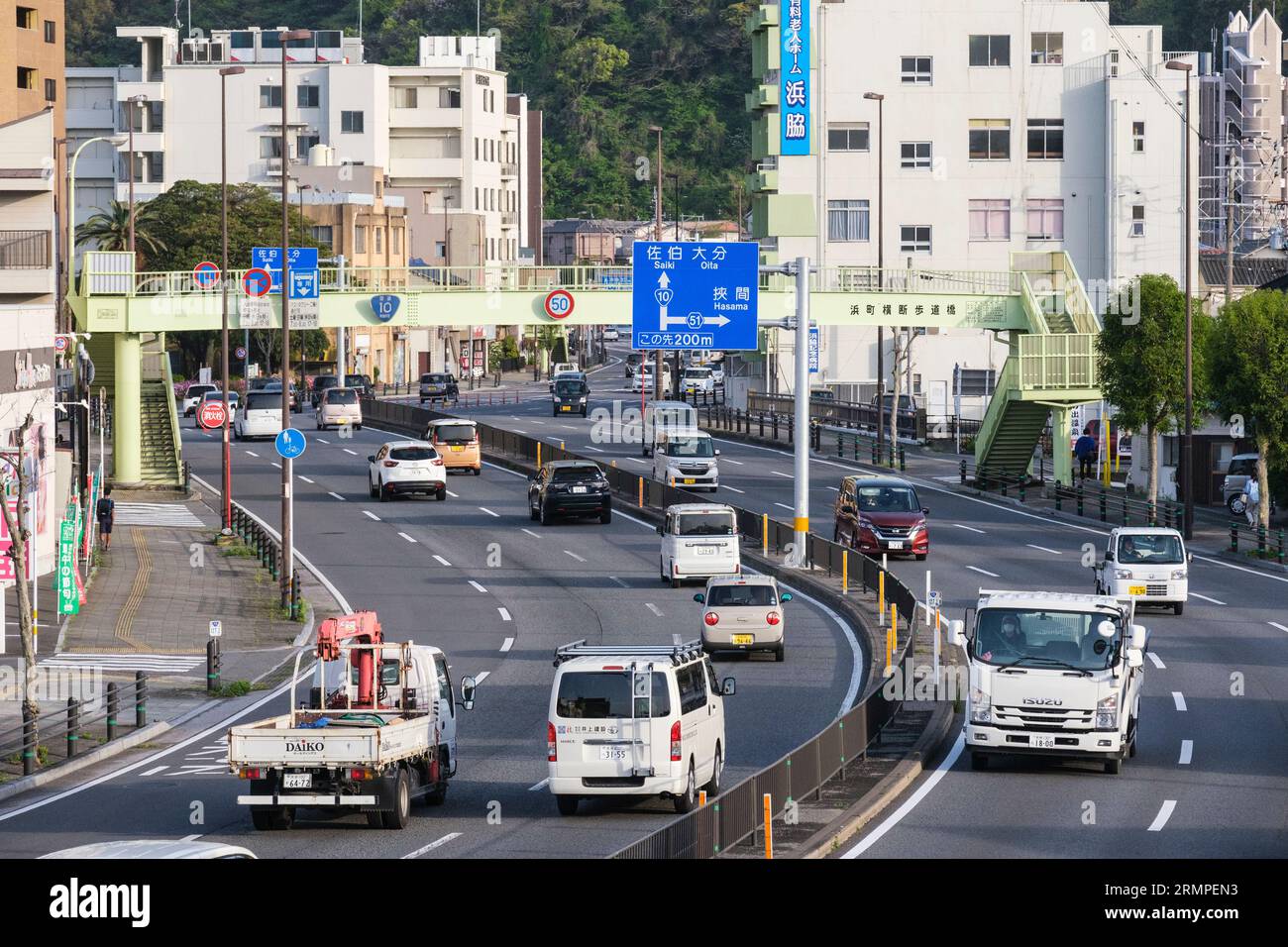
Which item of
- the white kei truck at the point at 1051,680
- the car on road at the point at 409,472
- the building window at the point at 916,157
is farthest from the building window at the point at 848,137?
the white kei truck at the point at 1051,680

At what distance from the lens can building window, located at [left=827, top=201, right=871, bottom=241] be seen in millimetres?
96562

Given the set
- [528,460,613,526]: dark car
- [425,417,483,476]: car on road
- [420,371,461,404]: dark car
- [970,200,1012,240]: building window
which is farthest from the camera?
[420,371,461,404]: dark car

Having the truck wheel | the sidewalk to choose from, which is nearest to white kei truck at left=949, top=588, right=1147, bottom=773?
the truck wheel

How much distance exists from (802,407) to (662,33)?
125265 millimetres

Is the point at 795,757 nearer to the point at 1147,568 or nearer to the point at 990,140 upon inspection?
the point at 1147,568

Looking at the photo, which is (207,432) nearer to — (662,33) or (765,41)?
(765,41)

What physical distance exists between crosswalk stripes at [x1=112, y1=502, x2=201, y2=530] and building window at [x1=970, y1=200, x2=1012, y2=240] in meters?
49.8

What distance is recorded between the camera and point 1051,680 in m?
24.5

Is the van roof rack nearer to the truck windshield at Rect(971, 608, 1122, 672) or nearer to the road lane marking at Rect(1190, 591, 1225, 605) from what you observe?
the truck windshield at Rect(971, 608, 1122, 672)

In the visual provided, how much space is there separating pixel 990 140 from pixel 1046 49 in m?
5.40

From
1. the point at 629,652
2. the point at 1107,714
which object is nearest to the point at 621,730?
the point at 629,652

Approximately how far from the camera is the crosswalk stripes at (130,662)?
3503cm

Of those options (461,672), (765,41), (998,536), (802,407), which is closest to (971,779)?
(461,672)

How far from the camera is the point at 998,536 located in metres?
53.2
